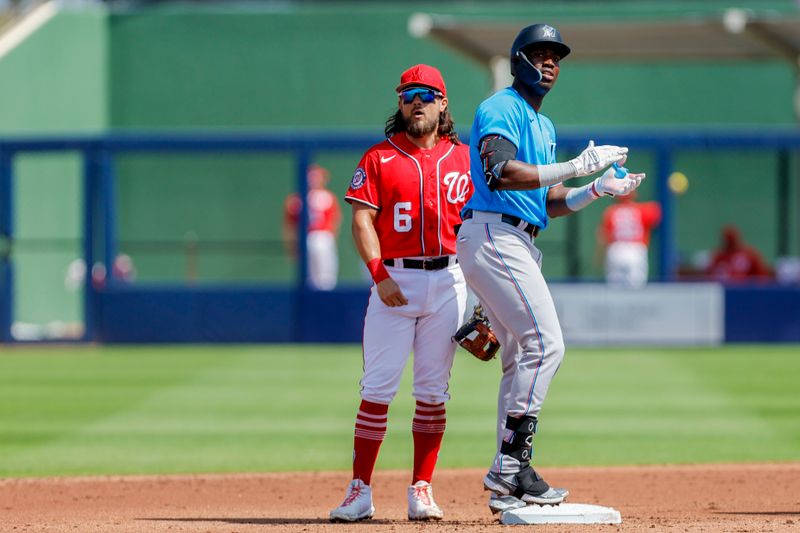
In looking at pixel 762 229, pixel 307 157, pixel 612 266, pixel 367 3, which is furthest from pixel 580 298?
pixel 367 3

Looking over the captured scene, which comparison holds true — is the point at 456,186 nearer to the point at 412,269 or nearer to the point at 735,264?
the point at 412,269

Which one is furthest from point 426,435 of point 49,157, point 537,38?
point 49,157

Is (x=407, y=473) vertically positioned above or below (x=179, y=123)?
below

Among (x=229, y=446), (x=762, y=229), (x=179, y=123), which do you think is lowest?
(x=229, y=446)

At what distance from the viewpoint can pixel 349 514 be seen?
5.84 meters

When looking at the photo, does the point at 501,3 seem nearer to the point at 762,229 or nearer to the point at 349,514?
the point at 762,229

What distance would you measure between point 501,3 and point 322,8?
119 inches

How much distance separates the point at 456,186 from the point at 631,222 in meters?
10.8

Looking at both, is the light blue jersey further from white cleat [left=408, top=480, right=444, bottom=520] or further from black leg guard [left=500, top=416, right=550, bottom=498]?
white cleat [left=408, top=480, right=444, bottom=520]

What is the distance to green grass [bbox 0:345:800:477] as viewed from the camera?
8.26 m

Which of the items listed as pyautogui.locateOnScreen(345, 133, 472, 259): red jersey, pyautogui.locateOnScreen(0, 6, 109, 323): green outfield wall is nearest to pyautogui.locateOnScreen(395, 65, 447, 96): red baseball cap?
pyautogui.locateOnScreen(345, 133, 472, 259): red jersey

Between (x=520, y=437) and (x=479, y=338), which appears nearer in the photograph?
(x=520, y=437)

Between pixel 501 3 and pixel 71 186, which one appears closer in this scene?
pixel 71 186

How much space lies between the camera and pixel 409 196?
596cm
